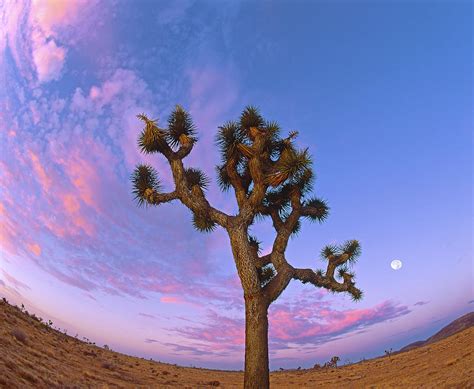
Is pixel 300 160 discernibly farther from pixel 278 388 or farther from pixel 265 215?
pixel 278 388

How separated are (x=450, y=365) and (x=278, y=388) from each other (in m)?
11.2

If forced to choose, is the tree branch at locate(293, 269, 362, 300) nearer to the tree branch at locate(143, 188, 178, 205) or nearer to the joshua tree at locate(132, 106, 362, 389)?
the joshua tree at locate(132, 106, 362, 389)

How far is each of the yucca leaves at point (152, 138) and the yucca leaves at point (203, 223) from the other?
2783 mm

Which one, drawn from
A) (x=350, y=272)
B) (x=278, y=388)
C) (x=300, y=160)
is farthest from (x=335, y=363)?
(x=300, y=160)

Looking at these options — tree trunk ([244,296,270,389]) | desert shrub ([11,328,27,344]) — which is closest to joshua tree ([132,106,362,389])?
tree trunk ([244,296,270,389])

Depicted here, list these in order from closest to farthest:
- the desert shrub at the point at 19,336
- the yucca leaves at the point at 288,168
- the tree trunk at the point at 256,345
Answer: the tree trunk at the point at 256,345 → the yucca leaves at the point at 288,168 → the desert shrub at the point at 19,336

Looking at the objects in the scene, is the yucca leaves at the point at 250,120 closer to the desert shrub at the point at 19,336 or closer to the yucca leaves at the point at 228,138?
the yucca leaves at the point at 228,138

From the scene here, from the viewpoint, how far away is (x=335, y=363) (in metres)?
40.4

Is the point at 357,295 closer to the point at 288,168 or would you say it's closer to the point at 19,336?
the point at 288,168

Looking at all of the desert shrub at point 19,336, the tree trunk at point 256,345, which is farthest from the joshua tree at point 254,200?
the desert shrub at point 19,336

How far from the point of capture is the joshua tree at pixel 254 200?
9.97m

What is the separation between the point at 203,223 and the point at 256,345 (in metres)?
4.72

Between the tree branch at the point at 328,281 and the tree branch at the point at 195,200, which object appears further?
the tree branch at the point at 328,281

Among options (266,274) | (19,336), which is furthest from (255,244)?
(19,336)
